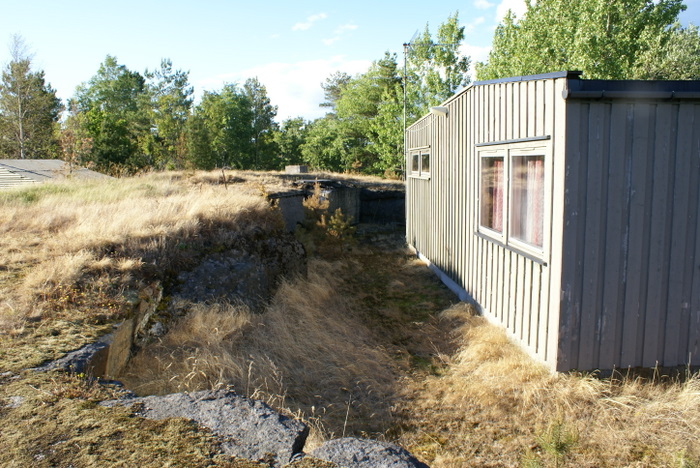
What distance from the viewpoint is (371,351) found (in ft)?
16.3

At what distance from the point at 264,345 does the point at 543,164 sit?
3.11m

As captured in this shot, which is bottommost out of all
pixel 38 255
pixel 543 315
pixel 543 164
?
pixel 543 315

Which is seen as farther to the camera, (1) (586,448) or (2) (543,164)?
(2) (543,164)

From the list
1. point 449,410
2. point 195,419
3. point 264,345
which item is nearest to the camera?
point 195,419

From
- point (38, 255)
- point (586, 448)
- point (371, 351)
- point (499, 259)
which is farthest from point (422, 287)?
point (38, 255)

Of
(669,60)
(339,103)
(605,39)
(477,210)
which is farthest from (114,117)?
(477,210)

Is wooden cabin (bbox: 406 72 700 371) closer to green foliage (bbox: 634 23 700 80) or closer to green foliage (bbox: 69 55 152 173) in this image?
green foliage (bbox: 69 55 152 173)

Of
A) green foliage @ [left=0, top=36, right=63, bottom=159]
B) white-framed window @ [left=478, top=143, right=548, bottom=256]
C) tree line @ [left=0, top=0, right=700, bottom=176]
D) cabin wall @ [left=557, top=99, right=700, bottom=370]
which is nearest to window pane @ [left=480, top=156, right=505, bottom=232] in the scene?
white-framed window @ [left=478, top=143, right=548, bottom=256]

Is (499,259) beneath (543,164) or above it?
beneath

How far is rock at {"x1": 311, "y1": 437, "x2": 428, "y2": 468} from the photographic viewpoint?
2154 mm

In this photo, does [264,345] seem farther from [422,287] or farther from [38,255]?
[422,287]

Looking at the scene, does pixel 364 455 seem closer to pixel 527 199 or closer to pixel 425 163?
pixel 527 199

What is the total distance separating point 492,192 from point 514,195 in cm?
75

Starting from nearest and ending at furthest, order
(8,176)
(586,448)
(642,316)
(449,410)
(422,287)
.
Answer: (586,448) → (449,410) → (642,316) → (422,287) → (8,176)
